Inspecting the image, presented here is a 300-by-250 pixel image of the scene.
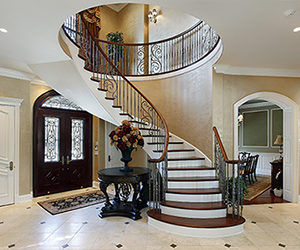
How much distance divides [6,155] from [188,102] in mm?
4715

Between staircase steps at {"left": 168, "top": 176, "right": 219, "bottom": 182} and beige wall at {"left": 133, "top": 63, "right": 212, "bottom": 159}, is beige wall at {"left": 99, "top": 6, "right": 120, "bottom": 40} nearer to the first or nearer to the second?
beige wall at {"left": 133, "top": 63, "right": 212, "bottom": 159}

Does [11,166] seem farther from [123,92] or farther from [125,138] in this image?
[123,92]

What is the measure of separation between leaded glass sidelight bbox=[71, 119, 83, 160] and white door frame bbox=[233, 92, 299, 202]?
4651 mm

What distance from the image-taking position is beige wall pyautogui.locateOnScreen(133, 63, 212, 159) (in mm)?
5027

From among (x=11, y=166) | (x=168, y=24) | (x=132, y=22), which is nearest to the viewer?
(x=11, y=166)

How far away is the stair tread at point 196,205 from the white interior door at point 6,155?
377 centimetres

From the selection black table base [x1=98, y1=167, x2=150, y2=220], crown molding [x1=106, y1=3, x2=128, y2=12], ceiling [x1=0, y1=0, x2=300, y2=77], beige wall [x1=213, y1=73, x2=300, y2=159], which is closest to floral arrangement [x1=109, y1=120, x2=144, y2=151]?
black table base [x1=98, y1=167, x2=150, y2=220]

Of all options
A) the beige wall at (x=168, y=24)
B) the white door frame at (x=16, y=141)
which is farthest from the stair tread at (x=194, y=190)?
the beige wall at (x=168, y=24)

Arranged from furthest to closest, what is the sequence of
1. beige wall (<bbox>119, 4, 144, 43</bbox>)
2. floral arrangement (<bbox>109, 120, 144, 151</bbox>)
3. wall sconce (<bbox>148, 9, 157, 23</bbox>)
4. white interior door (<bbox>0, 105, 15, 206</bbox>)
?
beige wall (<bbox>119, 4, 144, 43</bbox>) < wall sconce (<bbox>148, 9, 157, 23</bbox>) < white interior door (<bbox>0, 105, 15, 206</bbox>) < floral arrangement (<bbox>109, 120, 144, 151</bbox>)

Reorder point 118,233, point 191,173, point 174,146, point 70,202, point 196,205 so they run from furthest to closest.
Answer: point 174,146, point 70,202, point 191,173, point 196,205, point 118,233

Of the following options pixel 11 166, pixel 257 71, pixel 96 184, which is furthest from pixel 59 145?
pixel 257 71

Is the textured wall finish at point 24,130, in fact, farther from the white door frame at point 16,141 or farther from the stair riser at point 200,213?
the stair riser at point 200,213

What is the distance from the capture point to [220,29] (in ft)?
10.2

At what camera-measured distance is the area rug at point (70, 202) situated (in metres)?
4.65
